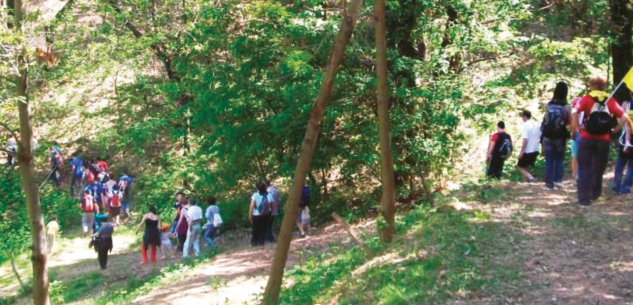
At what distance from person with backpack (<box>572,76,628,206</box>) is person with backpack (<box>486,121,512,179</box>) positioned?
11.7 feet

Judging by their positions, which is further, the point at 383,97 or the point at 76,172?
the point at 76,172

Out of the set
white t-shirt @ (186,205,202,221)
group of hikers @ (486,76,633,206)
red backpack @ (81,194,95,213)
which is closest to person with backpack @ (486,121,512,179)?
group of hikers @ (486,76,633,206)

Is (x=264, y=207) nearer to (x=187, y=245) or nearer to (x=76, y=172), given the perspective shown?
(x=187, y=245)

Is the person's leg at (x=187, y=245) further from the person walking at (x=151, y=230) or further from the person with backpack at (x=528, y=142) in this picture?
the person with backpack at (x=528, y=142)

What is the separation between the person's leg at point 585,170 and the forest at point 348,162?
9cm

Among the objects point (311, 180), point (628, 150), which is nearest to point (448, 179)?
point (311, 180)

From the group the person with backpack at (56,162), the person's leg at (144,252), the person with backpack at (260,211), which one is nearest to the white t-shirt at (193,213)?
the person with backpack at (260,211)

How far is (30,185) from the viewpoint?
11.8 meters

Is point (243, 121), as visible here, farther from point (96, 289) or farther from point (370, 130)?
point (96, 289)

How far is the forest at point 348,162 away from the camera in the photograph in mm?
7668

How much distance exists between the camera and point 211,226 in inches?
607

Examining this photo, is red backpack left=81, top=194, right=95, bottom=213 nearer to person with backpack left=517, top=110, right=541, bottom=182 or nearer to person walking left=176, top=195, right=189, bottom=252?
person walking left=176, top=195, right=189, bottom=252

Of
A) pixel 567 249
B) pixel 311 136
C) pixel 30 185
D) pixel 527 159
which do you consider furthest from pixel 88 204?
pixel 567 249

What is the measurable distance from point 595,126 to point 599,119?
0.10m
